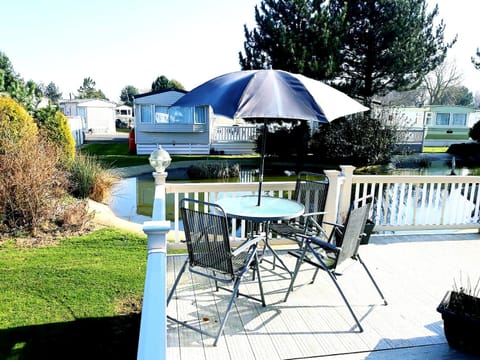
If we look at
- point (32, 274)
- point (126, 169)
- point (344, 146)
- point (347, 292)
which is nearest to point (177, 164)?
point (126, 169)

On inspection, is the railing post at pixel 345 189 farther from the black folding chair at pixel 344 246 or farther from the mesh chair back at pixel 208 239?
the mesh chair back at pixel 208 239

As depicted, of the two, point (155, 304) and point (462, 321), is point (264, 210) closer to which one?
point (462, 321)

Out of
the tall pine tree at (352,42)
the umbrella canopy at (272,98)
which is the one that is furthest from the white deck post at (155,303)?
the tall pine tree at (352,42)

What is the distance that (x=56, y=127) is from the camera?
385 inches

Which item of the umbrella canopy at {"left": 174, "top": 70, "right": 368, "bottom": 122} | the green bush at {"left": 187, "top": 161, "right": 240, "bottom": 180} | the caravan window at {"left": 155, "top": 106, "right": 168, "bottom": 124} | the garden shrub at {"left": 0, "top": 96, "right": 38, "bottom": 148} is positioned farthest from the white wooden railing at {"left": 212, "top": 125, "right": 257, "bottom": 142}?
the umbrella canopy at {"left": 174, "top": 70, "right": 368, "bottom": 122}

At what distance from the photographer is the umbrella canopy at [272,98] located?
2.75 m

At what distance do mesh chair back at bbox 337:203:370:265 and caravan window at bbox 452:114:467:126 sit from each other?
98.9ft

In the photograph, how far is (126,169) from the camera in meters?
13.9

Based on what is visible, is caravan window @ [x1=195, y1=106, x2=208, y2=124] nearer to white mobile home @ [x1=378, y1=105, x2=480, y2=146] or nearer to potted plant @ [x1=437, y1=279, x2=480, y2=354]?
potted plant @ [x1=437, y1=279, x2=480, y2=354]

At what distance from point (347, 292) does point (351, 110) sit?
1.70 metres

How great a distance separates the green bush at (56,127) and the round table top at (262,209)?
7202 mm

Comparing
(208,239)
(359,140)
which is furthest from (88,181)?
(359,140)

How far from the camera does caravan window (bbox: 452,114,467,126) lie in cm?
2819

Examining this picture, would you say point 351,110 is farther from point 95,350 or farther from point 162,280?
point 95,350
